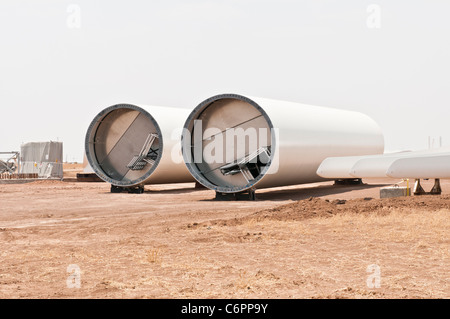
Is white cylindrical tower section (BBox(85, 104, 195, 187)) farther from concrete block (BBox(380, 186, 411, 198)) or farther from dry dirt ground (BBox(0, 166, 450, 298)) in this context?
concrete block (BBox(380, 186, 411, 198))

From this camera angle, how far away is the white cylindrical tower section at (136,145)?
94.0 ft

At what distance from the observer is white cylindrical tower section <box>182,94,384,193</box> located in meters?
22.8

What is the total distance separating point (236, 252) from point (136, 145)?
2035 centimetres

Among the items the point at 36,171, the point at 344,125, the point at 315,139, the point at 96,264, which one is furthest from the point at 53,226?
the point at 36,171

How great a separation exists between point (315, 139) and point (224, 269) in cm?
1736

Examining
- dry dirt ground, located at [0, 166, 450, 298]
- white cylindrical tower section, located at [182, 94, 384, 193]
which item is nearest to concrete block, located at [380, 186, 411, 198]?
dry dirt ground, located at [0, 166, 450, 298]

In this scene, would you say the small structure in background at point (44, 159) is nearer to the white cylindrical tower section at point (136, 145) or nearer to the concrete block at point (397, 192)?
the white cylindrical tower section at point (136, 145)

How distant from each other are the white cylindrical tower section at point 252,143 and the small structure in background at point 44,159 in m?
20.4

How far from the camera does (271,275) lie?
26.8 ft

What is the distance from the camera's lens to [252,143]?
23.8 metres

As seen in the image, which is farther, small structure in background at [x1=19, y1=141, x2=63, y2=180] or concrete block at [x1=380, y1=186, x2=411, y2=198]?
small structure in background at [x1=19, y1=141, x2=63, y2=180]

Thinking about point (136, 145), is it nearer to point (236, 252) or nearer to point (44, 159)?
point (44, 159)

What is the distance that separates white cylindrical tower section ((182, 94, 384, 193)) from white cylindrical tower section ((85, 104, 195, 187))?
4.02m
